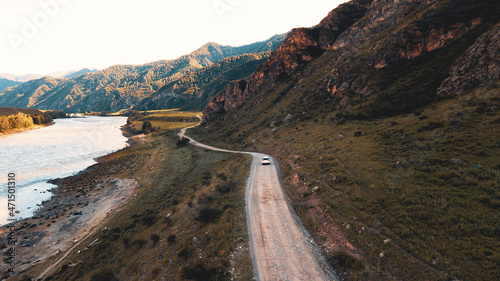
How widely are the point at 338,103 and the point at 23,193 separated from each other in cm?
8732

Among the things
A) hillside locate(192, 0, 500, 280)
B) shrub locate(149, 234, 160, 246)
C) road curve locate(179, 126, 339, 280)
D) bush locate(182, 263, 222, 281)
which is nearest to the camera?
hillside locate(192, 0, 500, 280)

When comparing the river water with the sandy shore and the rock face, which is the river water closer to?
the sandy shore

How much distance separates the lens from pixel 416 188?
16.7 m

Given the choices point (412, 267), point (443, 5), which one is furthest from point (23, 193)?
point (443, 5)

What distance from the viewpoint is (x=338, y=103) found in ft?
174

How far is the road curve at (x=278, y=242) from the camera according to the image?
12.2 m

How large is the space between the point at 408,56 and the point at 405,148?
3773 cm

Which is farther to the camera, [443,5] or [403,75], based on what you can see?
[443,5]

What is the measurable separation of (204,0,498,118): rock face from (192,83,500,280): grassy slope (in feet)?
20.8

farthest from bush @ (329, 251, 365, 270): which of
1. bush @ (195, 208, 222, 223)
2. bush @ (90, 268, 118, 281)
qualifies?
bush @ (90, 268, 118, 281)

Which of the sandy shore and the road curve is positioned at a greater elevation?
the road curve

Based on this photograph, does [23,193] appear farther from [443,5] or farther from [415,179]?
[443,5]

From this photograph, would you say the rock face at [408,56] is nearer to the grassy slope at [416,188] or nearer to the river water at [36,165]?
the grassy slope at [416,188]

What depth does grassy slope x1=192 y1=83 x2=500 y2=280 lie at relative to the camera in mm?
10812
